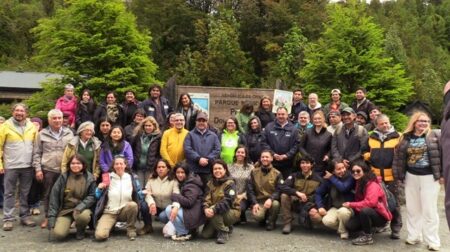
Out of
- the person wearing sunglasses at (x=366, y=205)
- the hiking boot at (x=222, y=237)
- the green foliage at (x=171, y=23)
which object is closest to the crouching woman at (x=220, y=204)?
the hiking boot at (x=222, y=237)

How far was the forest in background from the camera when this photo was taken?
12.5 meters

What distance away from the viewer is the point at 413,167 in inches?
250

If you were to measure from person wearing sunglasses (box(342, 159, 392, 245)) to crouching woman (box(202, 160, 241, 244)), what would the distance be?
1746 millimetres

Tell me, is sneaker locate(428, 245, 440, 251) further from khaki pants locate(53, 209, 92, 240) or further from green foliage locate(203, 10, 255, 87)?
green foliage locate(203, 10, 255, 87)

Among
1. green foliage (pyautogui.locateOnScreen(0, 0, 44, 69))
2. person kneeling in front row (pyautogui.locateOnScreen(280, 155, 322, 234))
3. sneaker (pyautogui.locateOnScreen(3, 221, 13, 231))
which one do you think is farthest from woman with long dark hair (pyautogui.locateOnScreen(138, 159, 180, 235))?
green foliage (pyautogui.locateOnScreen(0, 0, 44, 69))

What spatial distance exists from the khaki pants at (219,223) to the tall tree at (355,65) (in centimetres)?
809

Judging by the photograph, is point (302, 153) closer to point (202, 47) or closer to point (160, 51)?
point (202, 47)

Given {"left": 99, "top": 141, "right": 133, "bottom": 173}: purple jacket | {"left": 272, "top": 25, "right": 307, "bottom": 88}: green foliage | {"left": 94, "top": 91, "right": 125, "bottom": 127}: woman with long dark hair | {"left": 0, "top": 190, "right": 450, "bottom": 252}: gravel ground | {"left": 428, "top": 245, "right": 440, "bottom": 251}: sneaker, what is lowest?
{"left": 0, "top": 190, "right": 450, "bottom": 252}: gravel ground

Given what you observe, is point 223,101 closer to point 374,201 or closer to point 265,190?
point 265,190

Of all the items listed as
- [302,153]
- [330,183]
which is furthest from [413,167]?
[302,153]

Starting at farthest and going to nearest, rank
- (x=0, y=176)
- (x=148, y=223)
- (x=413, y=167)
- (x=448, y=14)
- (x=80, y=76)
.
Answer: (x=448, y=14)
(x=80, y=76)
(x=0, y=176)
(x=148, y=223)
(x=413, y=167)

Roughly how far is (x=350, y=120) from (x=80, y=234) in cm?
473

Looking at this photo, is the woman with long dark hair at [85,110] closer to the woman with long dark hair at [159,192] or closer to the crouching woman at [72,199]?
→ the crouching woman at [72,199]

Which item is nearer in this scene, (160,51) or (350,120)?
(350,120)
